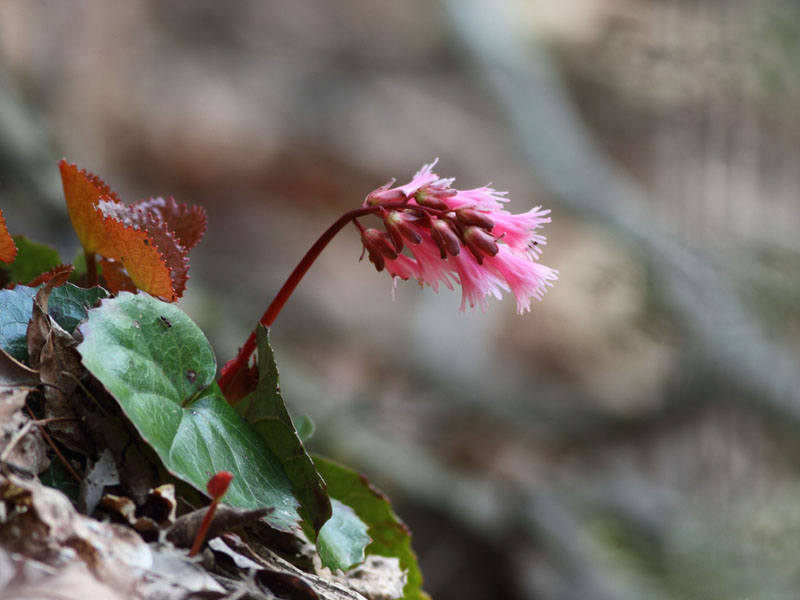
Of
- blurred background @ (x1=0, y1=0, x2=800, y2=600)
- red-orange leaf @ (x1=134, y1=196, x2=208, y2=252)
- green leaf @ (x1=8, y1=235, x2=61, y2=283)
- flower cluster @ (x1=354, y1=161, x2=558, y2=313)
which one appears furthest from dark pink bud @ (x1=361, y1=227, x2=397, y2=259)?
blurred background @ (x1=0, y1=0, x2=800, y2=600)

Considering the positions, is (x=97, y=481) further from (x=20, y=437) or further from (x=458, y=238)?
(x=458, y=238)

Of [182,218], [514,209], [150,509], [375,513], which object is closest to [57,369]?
[150,509]

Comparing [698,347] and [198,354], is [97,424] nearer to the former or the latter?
[198,354]

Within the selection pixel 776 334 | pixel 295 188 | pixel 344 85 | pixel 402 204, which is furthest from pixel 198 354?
pixel 344 85

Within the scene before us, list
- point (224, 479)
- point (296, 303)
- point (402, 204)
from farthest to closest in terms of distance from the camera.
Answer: point (296, 303) < point (402, 204) < point (224, 479)

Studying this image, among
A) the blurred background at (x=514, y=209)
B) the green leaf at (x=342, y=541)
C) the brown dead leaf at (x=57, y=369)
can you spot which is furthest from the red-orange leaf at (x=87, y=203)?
the blurred background at (x=514, y=209)

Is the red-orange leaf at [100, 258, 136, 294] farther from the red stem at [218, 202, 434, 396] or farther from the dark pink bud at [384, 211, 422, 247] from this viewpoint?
the dark pink bud at [384, 211, 422, 247]

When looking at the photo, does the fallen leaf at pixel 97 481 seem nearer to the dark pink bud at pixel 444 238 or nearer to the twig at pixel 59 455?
the twig at pixel 59 455
